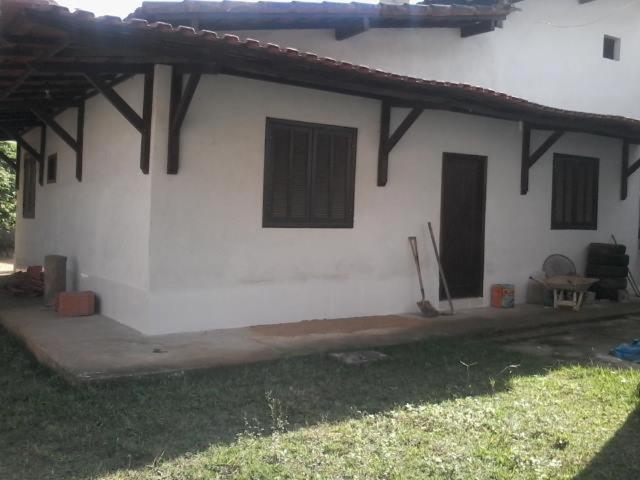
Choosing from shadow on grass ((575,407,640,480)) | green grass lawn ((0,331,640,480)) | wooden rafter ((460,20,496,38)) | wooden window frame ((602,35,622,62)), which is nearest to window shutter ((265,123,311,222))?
green grass lawn ((0,331,640,480))

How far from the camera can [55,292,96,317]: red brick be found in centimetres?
800

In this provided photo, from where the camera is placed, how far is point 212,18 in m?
6.74

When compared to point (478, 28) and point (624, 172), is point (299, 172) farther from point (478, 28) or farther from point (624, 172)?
point (624, 172)

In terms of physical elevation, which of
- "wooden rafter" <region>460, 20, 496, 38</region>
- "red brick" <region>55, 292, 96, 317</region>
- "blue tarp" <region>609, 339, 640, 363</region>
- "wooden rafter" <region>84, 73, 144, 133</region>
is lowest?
"blue tarp" <region>609, 339, 640, 363</region>

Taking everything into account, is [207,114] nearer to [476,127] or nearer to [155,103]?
[155,103]

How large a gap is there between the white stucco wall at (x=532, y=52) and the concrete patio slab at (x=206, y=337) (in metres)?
3.64

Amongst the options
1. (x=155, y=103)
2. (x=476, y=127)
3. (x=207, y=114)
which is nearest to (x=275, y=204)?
(x=207, y=114)

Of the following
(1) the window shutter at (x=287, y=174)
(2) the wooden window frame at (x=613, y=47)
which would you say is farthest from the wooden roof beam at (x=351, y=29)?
(2) the wooden window frame at (x=613, y=47)

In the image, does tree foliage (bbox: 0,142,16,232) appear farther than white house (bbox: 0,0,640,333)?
Yes

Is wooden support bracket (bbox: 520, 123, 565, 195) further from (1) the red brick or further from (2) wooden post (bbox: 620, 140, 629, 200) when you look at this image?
(1) the red brick

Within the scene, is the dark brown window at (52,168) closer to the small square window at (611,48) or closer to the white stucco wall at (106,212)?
the white stucco wall at (106,212)

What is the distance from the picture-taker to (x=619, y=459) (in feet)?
13.2

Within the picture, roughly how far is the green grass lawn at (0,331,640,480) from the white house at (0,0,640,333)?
6.25 ft

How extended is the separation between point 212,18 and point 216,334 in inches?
136
